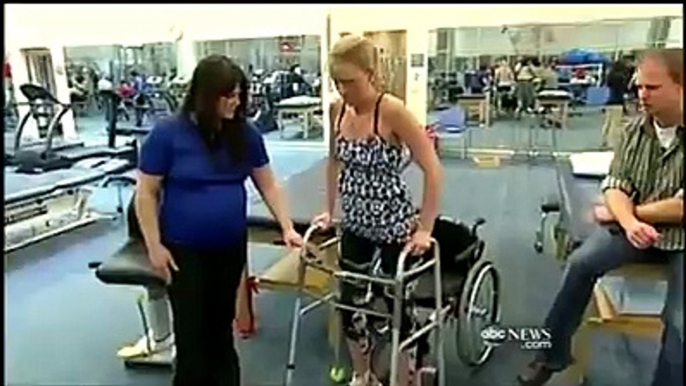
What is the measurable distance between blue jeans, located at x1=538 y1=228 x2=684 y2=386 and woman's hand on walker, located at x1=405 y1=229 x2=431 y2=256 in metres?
0.49

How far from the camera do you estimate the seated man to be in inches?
69.7

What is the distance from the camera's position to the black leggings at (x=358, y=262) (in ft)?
7.35

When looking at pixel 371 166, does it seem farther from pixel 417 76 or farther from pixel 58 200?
pixel 417 76

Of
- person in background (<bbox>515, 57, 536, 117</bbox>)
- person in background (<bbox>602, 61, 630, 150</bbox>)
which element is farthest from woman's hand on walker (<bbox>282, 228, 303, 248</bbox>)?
person in background (<bbox>515, 57, 536, 117</bbox>)

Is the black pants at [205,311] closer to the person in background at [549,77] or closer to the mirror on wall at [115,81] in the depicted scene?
the mirror on wall at [115,81]

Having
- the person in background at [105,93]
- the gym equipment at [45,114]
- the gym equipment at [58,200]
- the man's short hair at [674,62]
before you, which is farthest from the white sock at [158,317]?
the person in background at [105,93]

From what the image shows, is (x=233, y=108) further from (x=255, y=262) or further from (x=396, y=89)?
(x=396, y=89)

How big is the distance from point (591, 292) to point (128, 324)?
7.08 ft

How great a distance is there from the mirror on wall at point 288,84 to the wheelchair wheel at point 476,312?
12.4ft

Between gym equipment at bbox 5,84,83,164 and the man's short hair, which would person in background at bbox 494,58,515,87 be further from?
the man's short hair

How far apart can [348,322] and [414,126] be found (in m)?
0.71

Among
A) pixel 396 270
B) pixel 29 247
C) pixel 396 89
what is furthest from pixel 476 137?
pixel 396 270

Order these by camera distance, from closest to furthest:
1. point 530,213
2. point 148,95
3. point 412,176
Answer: point 412,176
point 530,213
point 148,95

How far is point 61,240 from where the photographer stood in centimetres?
499
